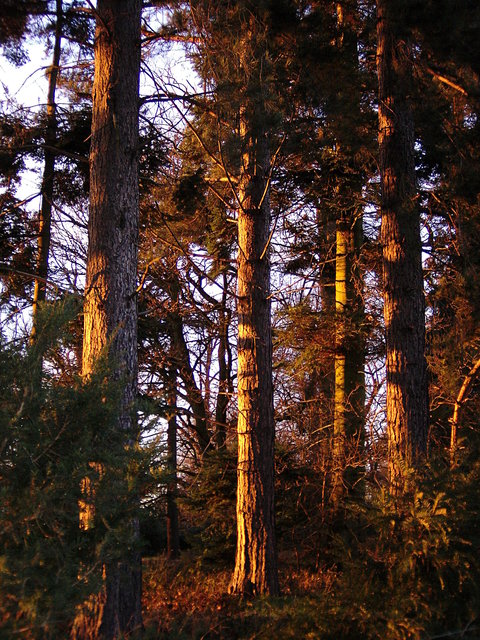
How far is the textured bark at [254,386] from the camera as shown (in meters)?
8.95

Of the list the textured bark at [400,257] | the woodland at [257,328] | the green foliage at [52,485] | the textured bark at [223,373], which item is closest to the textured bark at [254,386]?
the woodland at [257,328]

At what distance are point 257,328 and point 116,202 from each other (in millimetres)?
3052

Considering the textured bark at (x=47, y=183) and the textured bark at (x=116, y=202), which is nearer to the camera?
the textured bark at (x=116, y=202)

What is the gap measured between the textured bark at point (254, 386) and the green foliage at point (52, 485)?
4.40 metres

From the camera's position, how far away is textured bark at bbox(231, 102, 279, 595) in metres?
8.95

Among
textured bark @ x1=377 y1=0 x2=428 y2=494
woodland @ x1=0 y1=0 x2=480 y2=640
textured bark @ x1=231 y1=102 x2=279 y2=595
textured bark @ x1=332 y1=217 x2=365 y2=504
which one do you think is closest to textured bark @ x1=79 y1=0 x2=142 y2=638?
woodland @ x1=0 y1=0 x2=480 y2=640

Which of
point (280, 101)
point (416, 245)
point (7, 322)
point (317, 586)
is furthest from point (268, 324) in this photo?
point (7, 322)

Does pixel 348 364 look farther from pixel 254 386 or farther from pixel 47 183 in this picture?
pixel 47 183

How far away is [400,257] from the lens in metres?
8.54

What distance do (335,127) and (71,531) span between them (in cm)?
810

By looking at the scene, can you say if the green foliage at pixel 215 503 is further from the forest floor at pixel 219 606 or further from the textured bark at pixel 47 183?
the textured bark at pixel 47 183

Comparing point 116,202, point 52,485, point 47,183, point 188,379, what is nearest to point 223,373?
point 188,379

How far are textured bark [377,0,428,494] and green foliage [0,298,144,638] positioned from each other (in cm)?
391

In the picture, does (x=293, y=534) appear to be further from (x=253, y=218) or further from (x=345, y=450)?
(x=253, y=218)
